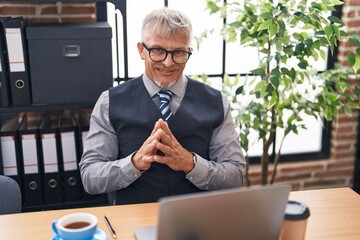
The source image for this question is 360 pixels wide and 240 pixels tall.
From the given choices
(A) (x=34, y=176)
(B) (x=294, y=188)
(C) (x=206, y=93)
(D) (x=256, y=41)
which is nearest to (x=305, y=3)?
(D) (x=256, y=41)

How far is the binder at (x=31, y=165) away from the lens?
2.00 meters

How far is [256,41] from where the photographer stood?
87.4 inches

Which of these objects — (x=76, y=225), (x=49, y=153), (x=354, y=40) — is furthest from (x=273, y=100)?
(x=76, y=225)

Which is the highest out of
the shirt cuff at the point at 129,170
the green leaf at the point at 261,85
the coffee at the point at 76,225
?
the green leaf at the point at 261,85

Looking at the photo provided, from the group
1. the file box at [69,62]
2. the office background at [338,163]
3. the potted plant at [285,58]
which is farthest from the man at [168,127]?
the office background at [338,163]

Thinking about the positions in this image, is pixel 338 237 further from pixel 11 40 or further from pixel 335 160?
pixel 335 160

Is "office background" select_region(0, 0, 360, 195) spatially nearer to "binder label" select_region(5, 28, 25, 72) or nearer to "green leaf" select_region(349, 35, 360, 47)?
"green leaf" select_region(349, 35, 360, 47)

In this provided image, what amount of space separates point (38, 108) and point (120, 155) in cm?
47

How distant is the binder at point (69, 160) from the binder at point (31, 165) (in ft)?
0.33

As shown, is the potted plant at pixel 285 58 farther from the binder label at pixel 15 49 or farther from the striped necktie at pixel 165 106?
the binder label at pixel 15 49

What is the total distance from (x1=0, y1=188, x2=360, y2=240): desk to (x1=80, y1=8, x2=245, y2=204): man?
9.7 inches

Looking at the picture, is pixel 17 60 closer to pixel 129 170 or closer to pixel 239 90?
pixel 129 170

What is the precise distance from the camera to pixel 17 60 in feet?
6.29

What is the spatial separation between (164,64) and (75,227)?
2.61 ft
